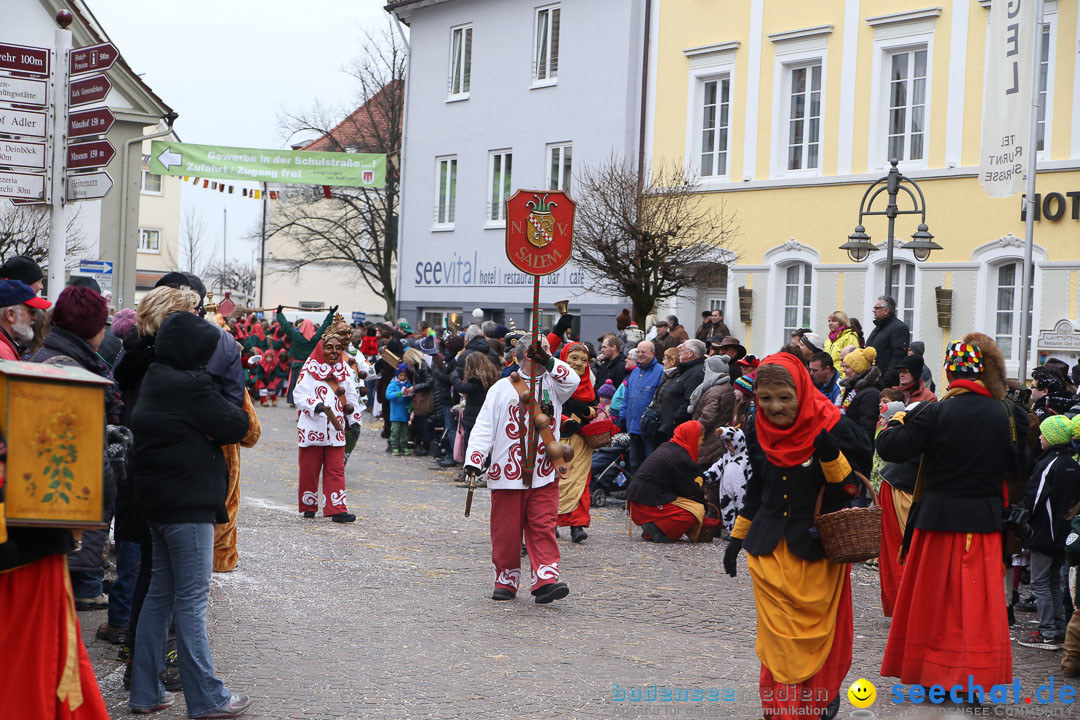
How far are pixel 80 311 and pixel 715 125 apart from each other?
19.6 meters

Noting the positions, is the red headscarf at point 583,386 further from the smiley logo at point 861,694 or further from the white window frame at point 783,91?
the white window frame at point 783,91

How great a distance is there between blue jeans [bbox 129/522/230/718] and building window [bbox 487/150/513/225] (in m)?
24.1

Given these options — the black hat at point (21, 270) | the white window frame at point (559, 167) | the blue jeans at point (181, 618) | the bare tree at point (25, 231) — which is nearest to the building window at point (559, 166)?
the white window frame at point (559, 167)

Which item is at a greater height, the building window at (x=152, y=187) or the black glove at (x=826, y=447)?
the building window at (x=152, y=187)

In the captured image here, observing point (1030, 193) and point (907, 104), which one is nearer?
point (1030, 193)

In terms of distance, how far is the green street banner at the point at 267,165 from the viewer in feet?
92.0

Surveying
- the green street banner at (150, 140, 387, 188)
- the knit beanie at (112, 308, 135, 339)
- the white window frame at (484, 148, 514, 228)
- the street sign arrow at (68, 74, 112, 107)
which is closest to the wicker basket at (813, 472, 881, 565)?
the knit beanie at (112, 308, 135, 339)

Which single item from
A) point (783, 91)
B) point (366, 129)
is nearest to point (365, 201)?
point (366, 129)

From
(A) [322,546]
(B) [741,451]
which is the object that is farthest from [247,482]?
(B) [741,451]

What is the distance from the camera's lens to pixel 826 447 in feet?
19.8

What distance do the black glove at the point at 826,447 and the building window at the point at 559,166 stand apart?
2221 centimetres

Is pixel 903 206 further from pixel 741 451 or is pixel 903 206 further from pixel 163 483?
pixel 163 483

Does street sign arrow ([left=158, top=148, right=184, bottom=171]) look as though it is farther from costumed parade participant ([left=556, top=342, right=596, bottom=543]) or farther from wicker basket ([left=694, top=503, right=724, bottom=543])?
wicker basket ([left=694, top=503, right=724, bottom=543])

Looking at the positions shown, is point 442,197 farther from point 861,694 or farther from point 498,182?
point 861,694
